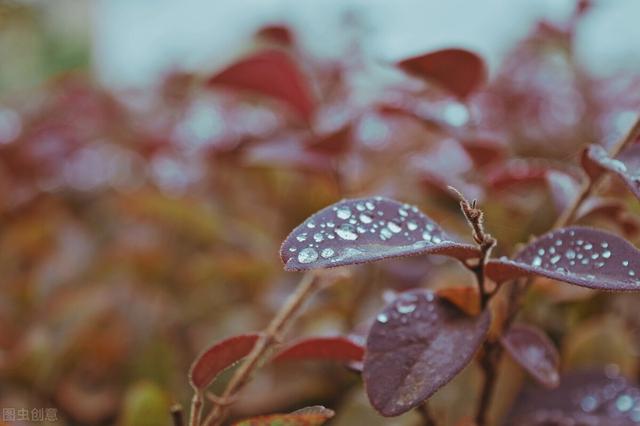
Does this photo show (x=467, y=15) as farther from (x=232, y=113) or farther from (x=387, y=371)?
(x=387, y=371)

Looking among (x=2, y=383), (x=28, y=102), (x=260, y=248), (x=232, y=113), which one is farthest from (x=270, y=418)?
(x=28, y=102)

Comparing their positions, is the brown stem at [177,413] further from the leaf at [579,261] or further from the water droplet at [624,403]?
the water droplet at [624,403]

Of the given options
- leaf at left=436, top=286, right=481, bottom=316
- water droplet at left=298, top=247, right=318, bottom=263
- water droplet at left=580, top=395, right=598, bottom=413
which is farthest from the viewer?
water droplet at left=580, top=395, right=598, bottom=413

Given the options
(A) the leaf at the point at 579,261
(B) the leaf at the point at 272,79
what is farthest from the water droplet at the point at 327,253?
(B) the leaf at the point at 272,79

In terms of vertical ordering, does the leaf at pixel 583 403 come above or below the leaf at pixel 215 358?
below

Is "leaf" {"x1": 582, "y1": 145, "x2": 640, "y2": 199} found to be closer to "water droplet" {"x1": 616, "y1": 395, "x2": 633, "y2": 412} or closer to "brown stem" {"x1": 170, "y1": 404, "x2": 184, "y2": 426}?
"water droplet" {"x1": 616, "y1": 395, "x2": 633, "y2": 412}

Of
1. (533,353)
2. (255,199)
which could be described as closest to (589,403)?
(533,353)

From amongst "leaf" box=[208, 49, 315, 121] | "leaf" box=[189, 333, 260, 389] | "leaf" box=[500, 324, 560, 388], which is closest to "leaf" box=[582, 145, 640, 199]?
"leaf" box=[500, 324, 560, 388]
